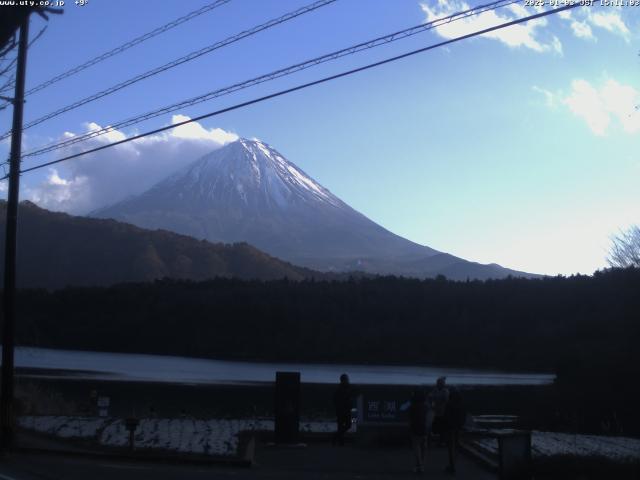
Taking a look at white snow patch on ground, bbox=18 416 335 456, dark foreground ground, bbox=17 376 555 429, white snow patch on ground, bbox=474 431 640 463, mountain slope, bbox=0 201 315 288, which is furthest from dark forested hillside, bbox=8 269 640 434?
A: white snow patch on ground, bbox=18 416 335 456

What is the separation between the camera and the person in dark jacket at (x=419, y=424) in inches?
534

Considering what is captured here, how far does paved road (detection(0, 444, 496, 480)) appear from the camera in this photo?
13.4 m

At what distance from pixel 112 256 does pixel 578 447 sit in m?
106

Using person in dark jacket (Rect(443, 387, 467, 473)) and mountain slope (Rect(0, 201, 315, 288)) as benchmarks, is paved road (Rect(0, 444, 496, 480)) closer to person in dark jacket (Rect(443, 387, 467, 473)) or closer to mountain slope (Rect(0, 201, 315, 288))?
person in dark jacket (Rect(443, 387, 467, 473))

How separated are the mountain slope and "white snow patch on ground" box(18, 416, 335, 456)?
302 feet

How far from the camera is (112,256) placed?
386ft

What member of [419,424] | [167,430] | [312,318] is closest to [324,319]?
[312,318]

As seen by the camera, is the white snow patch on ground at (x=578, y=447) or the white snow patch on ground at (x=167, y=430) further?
the white snow patch on ground at (x=167, y=430)

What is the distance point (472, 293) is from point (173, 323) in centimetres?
3159

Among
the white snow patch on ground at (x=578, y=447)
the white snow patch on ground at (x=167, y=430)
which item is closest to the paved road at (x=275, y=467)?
the white snow patch on ground at (x=167, y=430)

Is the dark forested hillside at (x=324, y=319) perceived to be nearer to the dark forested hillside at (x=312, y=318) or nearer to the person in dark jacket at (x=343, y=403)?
the dark forested hillside at (x=312, y=318)

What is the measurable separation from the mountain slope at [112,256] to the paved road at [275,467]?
97.0 metres

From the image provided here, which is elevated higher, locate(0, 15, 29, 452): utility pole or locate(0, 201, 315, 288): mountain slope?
locate(0, 201, 315, 288): mountain slope

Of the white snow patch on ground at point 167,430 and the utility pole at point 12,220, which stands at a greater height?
the utility pole at point 12,220
